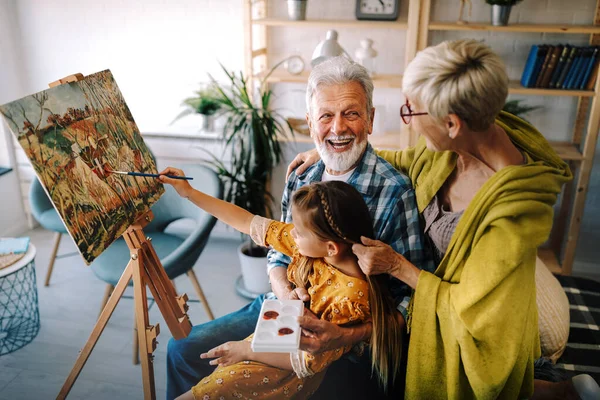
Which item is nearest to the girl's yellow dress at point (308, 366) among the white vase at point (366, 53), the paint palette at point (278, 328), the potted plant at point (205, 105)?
the paint palette at point (278, 328)

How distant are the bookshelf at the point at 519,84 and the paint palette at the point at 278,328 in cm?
207

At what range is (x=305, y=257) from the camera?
5.30ft

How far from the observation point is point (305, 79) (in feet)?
10.8

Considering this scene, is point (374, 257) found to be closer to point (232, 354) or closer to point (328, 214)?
point (328, 214)

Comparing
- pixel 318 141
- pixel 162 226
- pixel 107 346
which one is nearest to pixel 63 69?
pixel 162 226

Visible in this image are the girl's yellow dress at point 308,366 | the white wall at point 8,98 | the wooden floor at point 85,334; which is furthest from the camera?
the white wall at point 8,98

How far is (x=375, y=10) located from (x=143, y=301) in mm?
2290

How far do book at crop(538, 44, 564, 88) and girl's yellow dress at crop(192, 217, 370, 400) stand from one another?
7.43 feet

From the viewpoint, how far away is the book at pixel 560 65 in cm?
314

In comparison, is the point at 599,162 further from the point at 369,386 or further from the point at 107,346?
the point at 107,346

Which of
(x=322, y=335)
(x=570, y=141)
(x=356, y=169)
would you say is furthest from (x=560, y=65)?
(x=322, y=335)

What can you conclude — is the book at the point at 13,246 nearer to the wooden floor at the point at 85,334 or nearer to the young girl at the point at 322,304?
the wooden floor at the point at 85,334

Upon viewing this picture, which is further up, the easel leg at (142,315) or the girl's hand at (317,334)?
the girl's hand at (317,334)

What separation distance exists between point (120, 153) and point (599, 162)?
3.03m
